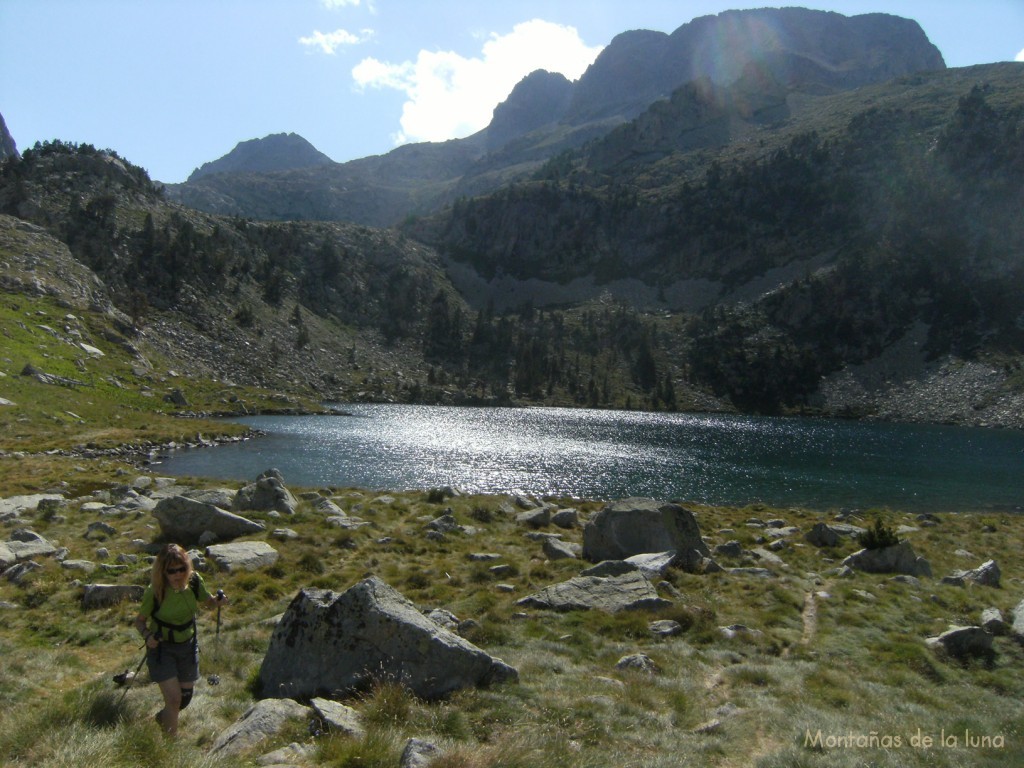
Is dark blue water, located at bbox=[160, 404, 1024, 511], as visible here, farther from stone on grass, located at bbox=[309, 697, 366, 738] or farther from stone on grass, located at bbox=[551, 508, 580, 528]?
stone on grass, located at bbox=[309, 697, 366, 738]

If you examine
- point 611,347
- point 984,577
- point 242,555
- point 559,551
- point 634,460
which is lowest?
point 634,460

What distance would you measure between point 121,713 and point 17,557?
1256 centimetres

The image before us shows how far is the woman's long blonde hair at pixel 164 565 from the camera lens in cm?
875

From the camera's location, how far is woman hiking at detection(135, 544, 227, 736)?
335 inches

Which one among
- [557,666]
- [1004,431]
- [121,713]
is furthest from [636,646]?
[1004,431]

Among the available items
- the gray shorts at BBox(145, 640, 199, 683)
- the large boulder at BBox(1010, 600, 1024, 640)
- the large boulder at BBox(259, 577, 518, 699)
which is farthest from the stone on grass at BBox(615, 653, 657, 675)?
the large boulder at BBox(1010, 600, 1024, 640)

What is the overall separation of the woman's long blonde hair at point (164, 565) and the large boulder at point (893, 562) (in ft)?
74.7

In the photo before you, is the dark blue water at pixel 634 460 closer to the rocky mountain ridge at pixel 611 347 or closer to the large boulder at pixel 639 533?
the large boulder at pixel 639 533

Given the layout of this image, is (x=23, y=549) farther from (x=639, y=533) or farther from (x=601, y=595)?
(x=639, y=533)

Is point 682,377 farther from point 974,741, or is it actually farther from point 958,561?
point 974,741

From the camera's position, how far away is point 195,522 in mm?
20859

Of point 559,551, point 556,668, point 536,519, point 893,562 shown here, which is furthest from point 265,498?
point 893,562

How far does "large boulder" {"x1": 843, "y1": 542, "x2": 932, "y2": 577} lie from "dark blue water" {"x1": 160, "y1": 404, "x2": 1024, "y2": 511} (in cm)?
2812

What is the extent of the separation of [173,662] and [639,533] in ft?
55.4
